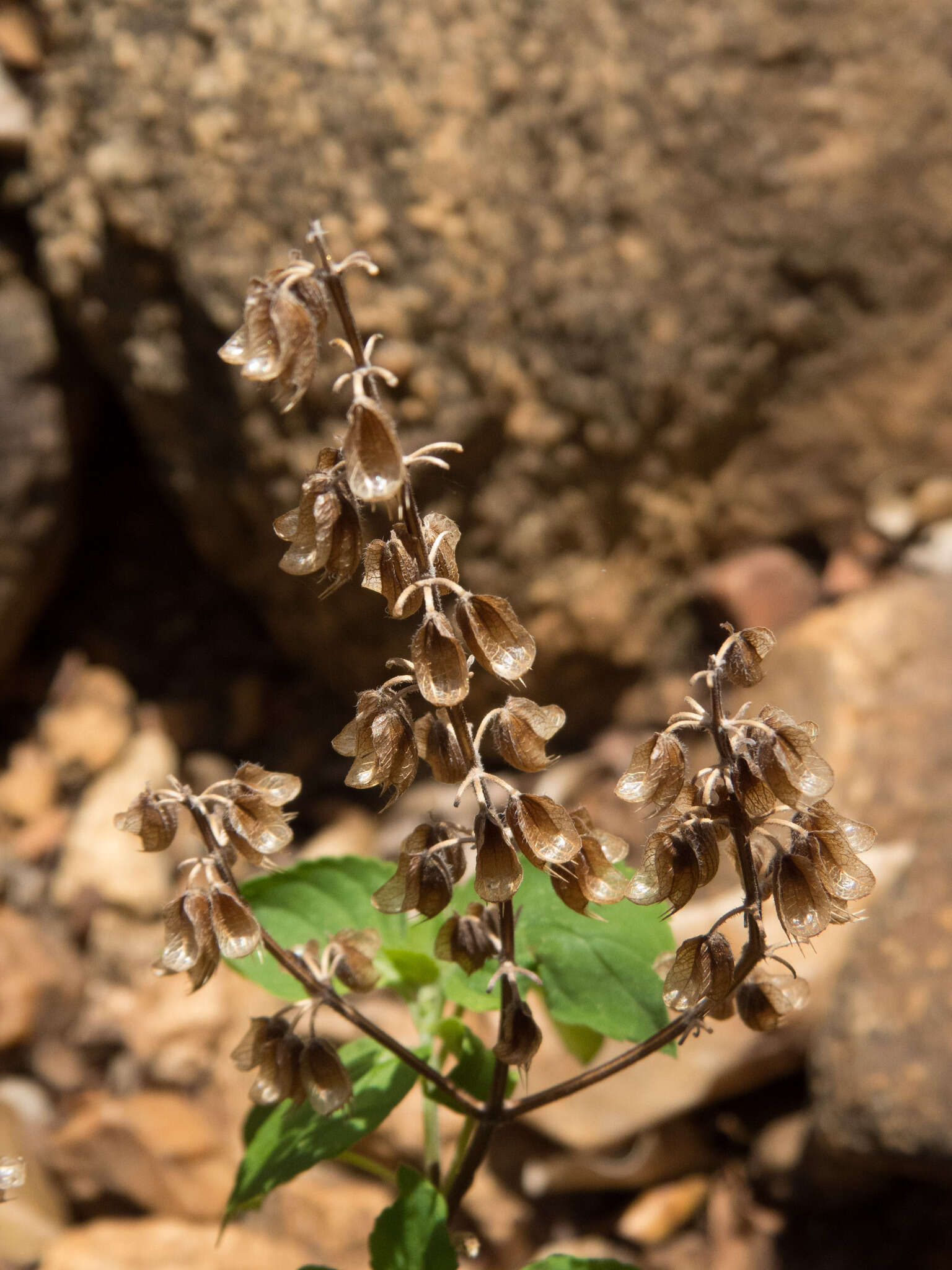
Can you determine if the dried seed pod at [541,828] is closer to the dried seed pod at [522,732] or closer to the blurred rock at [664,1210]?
the dried seed pod at [522,732]

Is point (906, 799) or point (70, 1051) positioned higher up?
point (906, 799)

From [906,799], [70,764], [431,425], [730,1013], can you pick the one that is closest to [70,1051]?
[70,764]

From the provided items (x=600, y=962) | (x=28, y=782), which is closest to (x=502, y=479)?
(x=28, y=782)

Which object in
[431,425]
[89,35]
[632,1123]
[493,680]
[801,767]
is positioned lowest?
[632,1123]

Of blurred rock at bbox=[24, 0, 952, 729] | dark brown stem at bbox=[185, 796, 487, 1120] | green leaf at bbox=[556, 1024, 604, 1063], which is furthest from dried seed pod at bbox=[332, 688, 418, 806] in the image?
blurred rock at bbox=[24, 0, 952, 729]

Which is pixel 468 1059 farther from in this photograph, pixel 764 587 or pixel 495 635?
pixel 764 587

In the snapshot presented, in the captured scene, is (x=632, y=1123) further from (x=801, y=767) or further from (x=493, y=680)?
(x=801, y=767)
